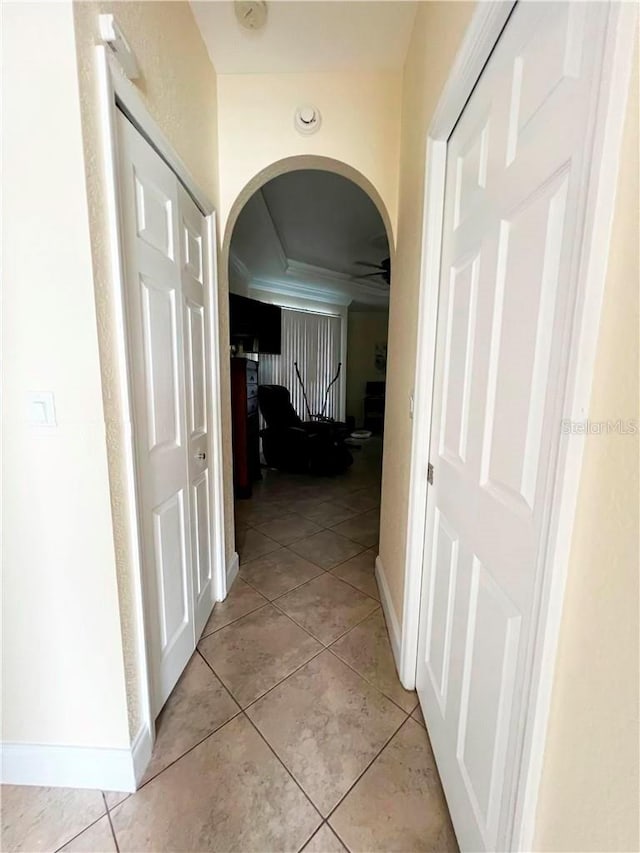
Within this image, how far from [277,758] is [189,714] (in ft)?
1.27

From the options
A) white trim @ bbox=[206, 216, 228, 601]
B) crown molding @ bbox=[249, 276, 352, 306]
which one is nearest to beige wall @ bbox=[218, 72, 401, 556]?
white trim @ bbox=[206, 216, 228, 601]

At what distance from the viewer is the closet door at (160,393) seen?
1.12 meters

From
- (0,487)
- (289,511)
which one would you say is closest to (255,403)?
(289,511)

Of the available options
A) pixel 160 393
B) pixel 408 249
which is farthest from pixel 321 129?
pixel 160 393

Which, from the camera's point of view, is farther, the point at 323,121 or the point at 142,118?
the point at 323,121

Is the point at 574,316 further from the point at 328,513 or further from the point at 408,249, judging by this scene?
the point at 328,513

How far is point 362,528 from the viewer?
3.01 meters

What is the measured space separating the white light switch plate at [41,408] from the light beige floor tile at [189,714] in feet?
3.82

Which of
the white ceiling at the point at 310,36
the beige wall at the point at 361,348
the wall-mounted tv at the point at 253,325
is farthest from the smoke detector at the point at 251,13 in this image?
the beige wall at the point at 361,348

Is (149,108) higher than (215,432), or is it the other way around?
(149,108)

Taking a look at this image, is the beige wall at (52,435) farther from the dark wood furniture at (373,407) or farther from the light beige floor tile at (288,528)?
the dark wood furniture at (373,407)

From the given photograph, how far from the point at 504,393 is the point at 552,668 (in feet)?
1.67

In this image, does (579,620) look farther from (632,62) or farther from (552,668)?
(632,62)

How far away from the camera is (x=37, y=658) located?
1080mm
